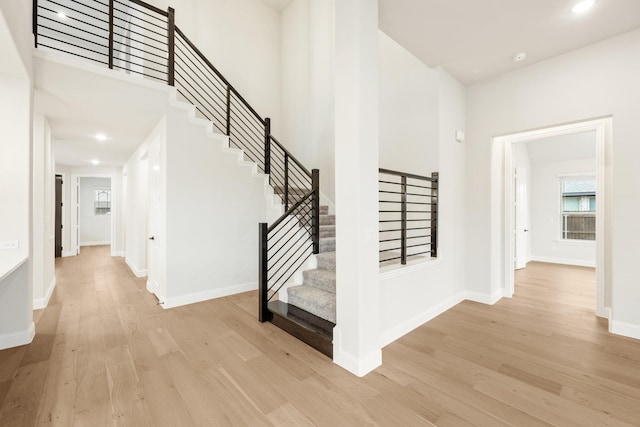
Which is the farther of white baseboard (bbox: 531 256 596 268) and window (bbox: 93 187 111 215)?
window (bbox: 93 187 111 215)

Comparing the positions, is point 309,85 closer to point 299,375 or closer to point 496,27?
point 496,27

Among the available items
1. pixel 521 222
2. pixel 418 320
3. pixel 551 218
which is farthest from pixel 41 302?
pixel 551 218

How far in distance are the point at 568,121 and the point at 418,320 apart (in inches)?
115

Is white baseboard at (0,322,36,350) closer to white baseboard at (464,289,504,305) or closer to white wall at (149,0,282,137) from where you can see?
white wall at (149,0,282,137)

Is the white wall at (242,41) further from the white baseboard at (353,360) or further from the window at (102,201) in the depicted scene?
the window at (102,201)

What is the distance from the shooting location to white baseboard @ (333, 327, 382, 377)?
2188 mm

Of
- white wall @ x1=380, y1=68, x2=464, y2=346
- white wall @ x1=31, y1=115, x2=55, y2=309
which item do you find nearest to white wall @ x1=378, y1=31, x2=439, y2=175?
white wall @ x1=380, y1=68, x2=464, y2=346

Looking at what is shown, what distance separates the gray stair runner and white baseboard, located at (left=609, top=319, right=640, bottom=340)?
296 centimetres

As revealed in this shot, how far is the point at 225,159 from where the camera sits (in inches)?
166

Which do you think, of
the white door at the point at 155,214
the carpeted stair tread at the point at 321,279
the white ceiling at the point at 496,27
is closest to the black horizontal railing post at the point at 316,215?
the carpeted stair tread at the point at 321,279

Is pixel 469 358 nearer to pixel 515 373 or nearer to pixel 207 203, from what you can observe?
pixel 515 373

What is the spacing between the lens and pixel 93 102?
130 inches

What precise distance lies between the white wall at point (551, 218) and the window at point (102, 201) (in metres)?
13.8

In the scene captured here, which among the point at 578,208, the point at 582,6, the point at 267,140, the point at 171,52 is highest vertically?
the point at 171,52
